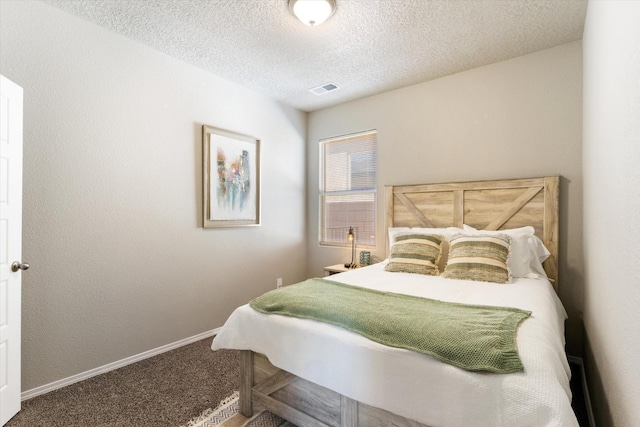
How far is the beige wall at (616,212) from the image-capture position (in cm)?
97

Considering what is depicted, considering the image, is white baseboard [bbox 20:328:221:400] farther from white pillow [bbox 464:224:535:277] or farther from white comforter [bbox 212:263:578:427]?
white pillow [bbox 464:224:535:277]

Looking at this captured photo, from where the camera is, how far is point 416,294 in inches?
79.7

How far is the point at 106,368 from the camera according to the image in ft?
8.16

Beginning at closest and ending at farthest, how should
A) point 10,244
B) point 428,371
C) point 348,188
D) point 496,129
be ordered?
point 428,371
point 10,244
point 496,129
point 348,188

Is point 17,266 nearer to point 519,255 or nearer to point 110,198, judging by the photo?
point 110,198

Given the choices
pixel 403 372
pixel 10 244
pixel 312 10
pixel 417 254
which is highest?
pixel 312 10

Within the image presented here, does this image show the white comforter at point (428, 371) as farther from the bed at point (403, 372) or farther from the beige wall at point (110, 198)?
the beige wall at point (110, 198)

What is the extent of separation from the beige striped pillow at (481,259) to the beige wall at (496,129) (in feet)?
2.40

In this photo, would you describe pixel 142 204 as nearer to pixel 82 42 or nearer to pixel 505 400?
pixel 82 42

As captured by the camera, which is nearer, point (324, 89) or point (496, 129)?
point (496, 129)

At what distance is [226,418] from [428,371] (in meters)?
1.33

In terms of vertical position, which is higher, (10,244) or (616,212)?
(616,212)

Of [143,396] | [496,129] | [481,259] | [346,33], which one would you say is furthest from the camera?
[496,129]

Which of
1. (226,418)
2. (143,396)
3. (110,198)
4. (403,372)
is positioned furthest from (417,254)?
(110,198)
